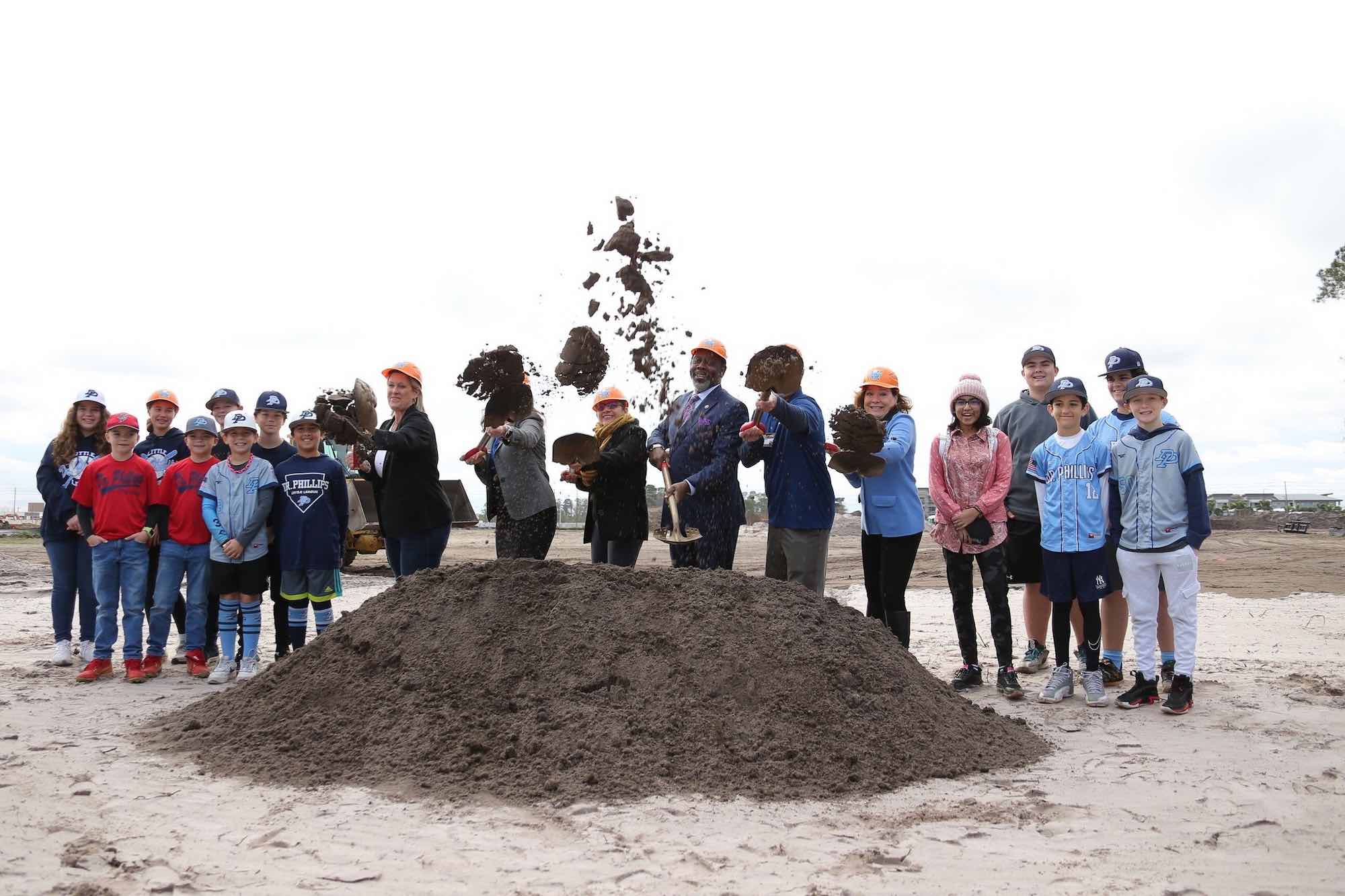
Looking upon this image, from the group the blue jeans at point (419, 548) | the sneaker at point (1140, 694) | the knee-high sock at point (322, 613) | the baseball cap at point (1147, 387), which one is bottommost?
the sneaker at point (1140, 694)

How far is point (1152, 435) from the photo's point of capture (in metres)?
4.80

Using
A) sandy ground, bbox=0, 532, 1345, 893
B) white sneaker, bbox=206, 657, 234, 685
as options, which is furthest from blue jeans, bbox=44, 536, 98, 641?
sandy ground, bbox=0, 532, 1345, 893

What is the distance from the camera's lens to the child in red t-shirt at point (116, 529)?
5449 millimetres

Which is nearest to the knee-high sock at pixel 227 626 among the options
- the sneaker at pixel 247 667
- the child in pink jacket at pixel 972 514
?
the sneaker at pixel 247 667

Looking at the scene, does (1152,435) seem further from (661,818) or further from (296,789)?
(296,789)

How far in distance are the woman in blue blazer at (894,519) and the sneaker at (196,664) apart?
3821mm

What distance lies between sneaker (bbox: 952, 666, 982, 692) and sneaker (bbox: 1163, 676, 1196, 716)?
3.07 feet

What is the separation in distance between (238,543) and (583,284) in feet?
9.24

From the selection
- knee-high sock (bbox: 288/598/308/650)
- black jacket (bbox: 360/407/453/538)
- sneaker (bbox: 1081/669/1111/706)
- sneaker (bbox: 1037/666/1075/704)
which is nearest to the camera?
sneaker (bbox: 1081/669/1111/706)

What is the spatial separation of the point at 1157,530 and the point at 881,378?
5.01 feet

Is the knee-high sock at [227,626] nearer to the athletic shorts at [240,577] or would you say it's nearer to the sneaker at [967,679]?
the athletic shorts at [240,577]

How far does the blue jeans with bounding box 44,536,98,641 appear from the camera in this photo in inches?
227

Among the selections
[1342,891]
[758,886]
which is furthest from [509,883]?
[1342,891]

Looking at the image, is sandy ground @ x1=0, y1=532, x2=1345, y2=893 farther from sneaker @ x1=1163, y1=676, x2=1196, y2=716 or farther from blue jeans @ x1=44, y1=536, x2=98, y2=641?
blue jeans @ x1=44, y1=536, x2=98, y2=641
